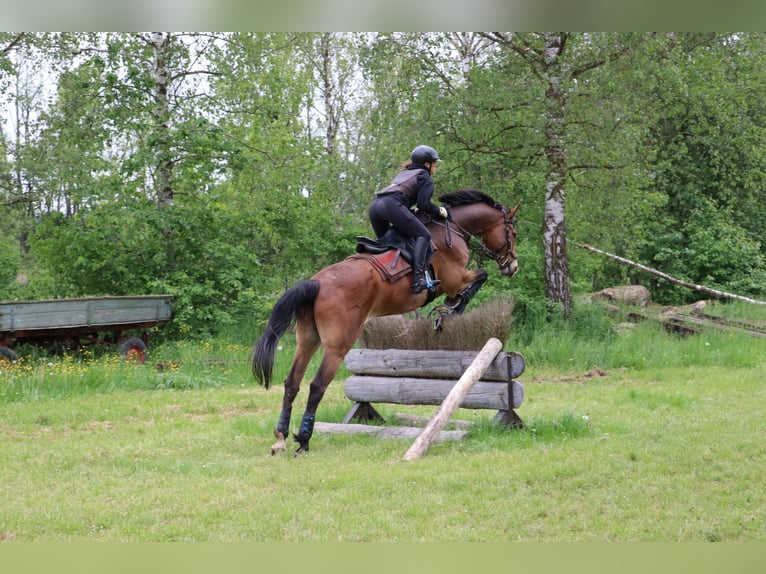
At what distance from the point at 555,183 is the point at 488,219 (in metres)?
6.03

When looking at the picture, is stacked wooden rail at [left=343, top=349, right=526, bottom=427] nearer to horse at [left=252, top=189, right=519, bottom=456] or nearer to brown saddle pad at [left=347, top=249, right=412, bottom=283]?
horse at [left=252, top=189, right=519, bottom=456]

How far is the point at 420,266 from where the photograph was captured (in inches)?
319

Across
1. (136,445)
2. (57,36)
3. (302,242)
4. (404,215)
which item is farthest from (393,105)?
(136,445)

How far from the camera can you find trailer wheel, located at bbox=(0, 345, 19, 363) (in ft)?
41.9

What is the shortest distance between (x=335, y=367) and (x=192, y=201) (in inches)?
382

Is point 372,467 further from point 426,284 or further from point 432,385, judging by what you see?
point 426,284

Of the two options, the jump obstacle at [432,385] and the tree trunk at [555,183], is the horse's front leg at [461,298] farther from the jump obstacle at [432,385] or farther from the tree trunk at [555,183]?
the tree trunk at [555,183]

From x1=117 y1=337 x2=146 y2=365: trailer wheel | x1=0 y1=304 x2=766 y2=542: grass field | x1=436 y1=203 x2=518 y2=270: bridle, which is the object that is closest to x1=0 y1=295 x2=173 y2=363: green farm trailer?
x1=117 y1=337 x2=146 y2=365: trailer wheel

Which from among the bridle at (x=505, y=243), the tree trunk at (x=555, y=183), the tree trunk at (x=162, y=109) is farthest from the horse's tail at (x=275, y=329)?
the tree trunk at (x=162, y=109)

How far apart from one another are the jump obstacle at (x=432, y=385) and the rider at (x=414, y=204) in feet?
3.00

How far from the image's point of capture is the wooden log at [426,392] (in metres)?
8.21

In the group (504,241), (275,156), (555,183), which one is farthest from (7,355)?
(555,183)

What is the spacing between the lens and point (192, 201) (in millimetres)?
16469

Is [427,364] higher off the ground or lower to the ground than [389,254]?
lower
